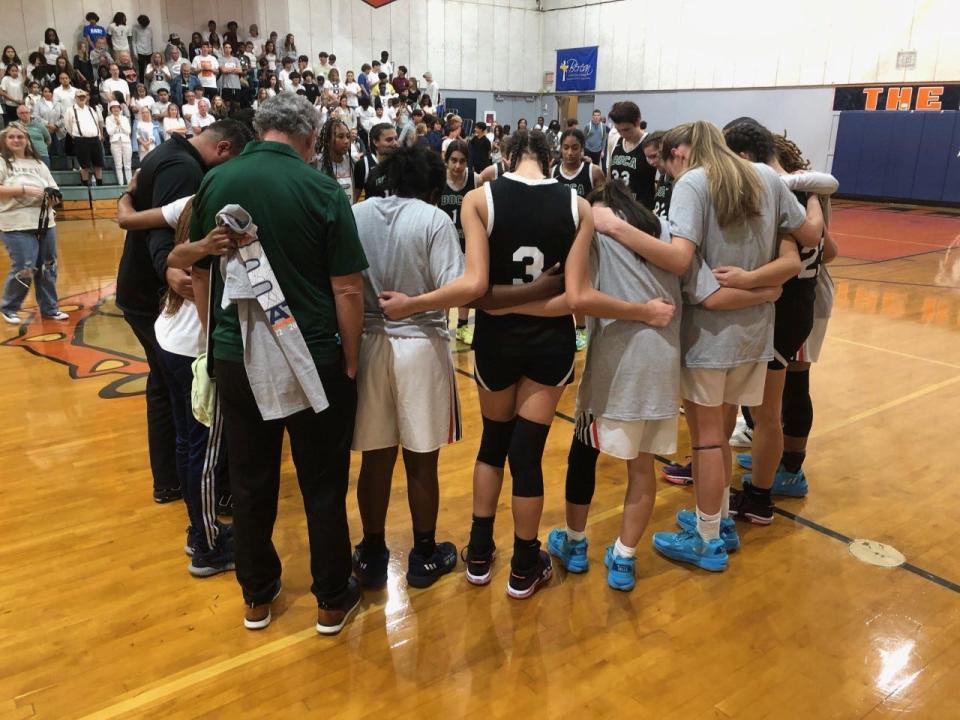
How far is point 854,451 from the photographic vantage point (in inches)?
164

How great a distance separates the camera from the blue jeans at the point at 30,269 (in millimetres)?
6293

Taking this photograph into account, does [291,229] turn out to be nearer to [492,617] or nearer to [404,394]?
[404,394]

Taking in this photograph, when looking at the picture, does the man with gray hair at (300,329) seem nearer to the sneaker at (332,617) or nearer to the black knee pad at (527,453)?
the sneaker at (332,617)

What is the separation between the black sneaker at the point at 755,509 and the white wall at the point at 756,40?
56.1 feet

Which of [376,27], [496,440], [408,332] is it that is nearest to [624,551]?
[496,440]

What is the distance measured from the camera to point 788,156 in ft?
10.2

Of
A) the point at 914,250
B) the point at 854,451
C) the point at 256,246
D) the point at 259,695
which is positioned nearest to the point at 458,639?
the point at 259,695

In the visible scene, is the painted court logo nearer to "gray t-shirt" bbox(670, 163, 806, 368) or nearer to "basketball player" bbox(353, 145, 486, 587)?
"basketball player" bbox(353, 145, 486, 587)

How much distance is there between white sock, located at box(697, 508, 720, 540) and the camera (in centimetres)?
295

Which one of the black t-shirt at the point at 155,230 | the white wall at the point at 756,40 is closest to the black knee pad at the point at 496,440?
Result: the black t-shirt at the point at 155,230

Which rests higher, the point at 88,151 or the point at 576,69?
the point at 576,69

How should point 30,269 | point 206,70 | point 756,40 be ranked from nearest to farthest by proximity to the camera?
point 30,269, point 206,70, point 756,40

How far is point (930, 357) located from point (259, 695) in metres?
5.71

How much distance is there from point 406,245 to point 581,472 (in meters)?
1.09
